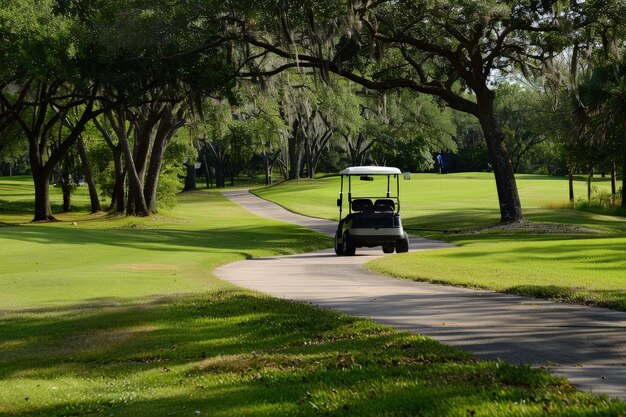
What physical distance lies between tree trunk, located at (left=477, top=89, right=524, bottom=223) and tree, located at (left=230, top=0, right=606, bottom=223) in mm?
37

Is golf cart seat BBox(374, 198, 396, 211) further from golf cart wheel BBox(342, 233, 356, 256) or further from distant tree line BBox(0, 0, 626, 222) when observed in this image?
distant tree line BBox(0, 0, 626, 222)

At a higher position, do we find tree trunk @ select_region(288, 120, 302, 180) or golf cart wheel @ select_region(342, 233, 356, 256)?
tree trunk @ select_region(288, 120, 302, 180)

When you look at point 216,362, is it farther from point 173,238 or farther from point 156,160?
point 156,160

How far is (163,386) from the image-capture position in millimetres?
7852

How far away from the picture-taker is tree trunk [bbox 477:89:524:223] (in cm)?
3322

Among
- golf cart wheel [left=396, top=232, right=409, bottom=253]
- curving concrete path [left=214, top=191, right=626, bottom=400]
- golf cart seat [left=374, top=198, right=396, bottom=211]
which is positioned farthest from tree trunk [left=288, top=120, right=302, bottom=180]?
curving concrete path [left=214, top=191, right=626, bottom=400]

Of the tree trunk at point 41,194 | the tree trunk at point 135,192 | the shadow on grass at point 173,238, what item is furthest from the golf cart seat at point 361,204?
the tree trunk at point 41,194

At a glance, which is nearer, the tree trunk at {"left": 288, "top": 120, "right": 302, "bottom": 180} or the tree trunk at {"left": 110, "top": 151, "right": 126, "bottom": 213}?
the tree trunk at {"left": 110, "top": 151, "right": 126, "bottom": 213}

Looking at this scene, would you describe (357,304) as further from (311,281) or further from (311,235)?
(311,235)

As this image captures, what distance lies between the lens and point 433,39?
104 feet

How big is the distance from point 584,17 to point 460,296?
17.4 m

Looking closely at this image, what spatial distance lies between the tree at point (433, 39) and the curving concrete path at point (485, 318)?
32.9 feet

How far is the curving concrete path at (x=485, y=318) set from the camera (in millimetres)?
7906

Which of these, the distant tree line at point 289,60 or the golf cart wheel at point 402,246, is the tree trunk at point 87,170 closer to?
the distant tree line at point 289,60
